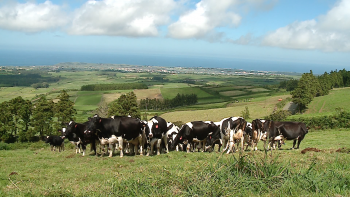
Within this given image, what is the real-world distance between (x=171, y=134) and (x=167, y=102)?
6761cm

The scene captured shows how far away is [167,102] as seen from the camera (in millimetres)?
85125

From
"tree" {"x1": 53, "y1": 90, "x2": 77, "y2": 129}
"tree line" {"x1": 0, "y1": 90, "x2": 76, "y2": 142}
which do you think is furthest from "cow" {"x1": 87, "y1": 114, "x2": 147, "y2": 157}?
"tree" {"x1": 53, "y1": 90, "x2": 77, "y2": 129}

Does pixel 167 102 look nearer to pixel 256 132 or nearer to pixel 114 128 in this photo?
pixel 256 132

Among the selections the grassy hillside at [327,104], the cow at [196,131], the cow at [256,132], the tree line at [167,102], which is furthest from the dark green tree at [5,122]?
the grassy hillside at [327,104]

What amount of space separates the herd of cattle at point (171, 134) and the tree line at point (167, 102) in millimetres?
64524

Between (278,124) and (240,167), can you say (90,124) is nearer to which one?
(240,167)

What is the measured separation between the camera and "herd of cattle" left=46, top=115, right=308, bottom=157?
14117mm

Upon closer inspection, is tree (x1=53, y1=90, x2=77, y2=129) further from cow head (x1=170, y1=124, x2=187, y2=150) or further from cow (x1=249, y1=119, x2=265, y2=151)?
cow (x1=249, y1=119, x2=265, y2=151)

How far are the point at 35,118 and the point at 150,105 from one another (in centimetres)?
4659

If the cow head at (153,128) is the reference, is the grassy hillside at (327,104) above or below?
below

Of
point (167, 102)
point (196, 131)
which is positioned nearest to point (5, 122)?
point (196, 131)

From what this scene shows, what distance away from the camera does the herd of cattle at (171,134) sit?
1412 cm

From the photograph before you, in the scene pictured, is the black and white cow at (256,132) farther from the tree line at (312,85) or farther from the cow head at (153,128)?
the tree line at (312,85)

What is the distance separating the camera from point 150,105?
8312cm
